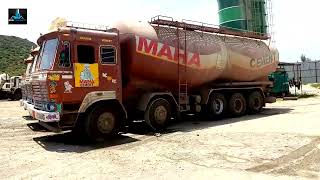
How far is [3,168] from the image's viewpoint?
820 centimetres

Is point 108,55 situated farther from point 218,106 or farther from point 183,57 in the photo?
point 218,106

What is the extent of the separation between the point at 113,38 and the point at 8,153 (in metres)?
4.26

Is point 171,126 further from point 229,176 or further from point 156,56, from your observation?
point 229,176

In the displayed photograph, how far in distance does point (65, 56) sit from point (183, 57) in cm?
472

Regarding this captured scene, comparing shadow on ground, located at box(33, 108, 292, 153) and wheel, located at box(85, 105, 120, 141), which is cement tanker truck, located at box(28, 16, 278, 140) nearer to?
wheel, located at box(85, 105, 120, 141)

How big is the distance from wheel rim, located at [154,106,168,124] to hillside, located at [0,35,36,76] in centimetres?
5100

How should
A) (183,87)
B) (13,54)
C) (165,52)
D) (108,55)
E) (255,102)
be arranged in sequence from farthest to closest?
(13,54)
(255,102)
(183,87)
(165,52)
(108,55)

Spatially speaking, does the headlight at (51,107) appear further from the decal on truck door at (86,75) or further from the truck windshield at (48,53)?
the truck windshield at (48,53)

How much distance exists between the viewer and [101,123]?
36.7ft

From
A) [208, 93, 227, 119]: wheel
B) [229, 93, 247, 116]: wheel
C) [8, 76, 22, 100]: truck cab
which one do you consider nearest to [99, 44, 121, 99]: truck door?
[208, 93, 227, 119]: wheel

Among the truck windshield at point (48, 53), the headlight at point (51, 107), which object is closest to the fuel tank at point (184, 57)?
the truck windshield at point (48, 53)

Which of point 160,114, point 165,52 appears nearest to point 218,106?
point 160,114

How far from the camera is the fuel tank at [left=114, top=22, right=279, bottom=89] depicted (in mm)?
12359

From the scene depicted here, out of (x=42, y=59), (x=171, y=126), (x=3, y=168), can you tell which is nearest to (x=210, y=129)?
(x=171, y=126)
